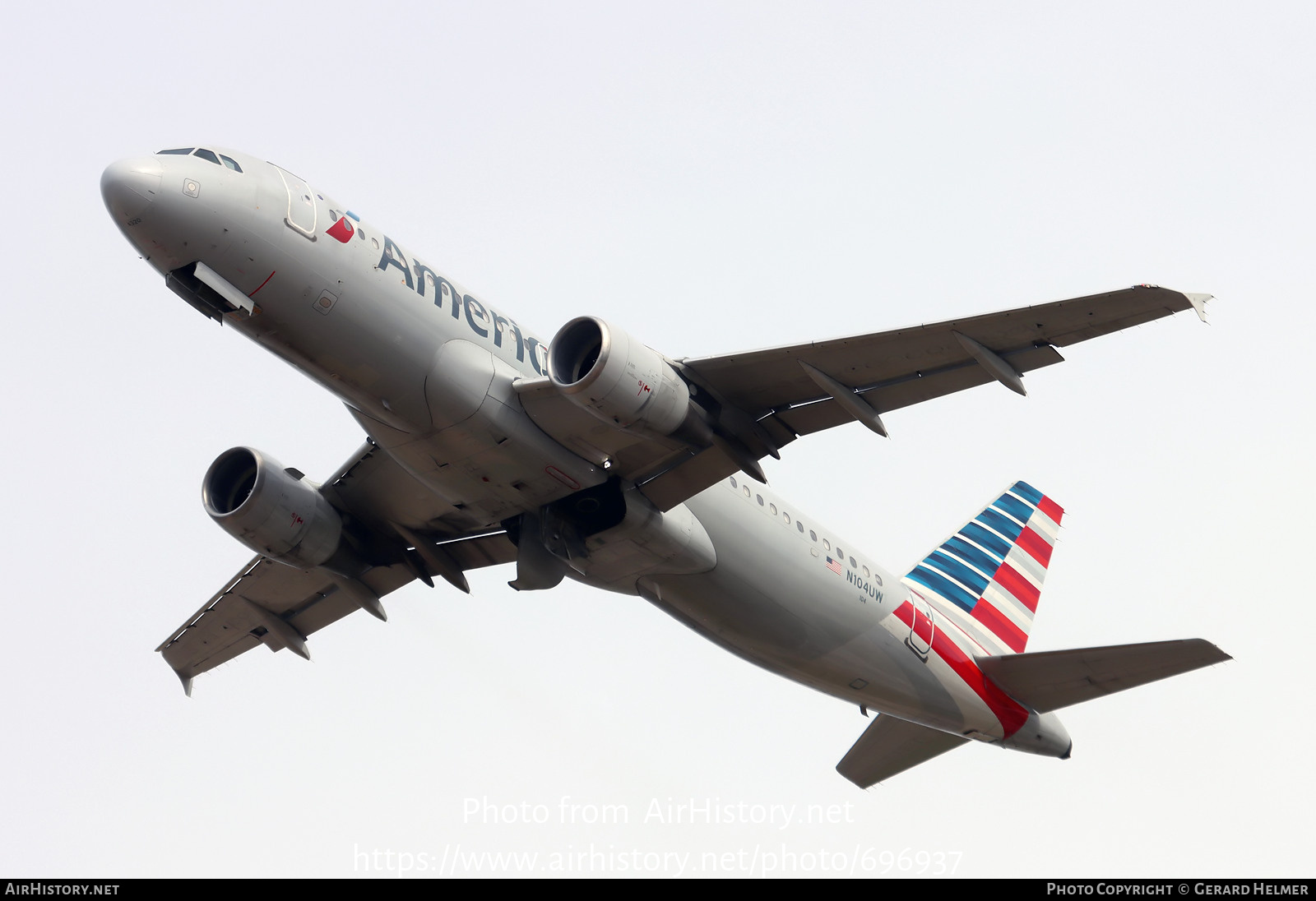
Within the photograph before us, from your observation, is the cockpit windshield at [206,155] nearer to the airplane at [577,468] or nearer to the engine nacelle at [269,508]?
the airplane at [577,468]

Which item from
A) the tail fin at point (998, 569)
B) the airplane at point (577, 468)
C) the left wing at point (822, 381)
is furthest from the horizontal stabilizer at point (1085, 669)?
the left wing at point (822, 381)

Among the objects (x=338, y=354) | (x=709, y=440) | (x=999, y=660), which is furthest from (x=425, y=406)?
(x=999, y=660)

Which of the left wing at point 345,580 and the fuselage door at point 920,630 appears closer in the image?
the left wing at point 345,580

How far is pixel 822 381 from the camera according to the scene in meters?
21.7

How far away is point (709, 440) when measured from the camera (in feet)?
73.5

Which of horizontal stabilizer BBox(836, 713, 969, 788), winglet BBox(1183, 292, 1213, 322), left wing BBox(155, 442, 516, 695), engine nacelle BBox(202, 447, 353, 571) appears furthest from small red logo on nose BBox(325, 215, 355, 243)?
horizontal stabilizer BBox(836, 713, 969, 788)

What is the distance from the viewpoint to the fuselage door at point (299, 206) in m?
20.6

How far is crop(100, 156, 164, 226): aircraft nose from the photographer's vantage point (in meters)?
19.6

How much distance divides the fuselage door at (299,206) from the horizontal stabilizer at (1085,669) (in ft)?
51.4

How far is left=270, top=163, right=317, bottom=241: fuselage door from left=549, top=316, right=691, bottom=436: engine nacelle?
396 centimetres

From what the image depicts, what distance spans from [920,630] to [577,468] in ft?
28.3

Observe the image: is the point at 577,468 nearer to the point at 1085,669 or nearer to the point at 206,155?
the point at 206,155

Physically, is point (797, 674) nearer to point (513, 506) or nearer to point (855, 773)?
point (855, 773)

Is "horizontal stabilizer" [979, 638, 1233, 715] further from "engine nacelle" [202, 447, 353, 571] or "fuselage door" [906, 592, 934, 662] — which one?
"engine nacelle" [202, 447, 353, 571]
